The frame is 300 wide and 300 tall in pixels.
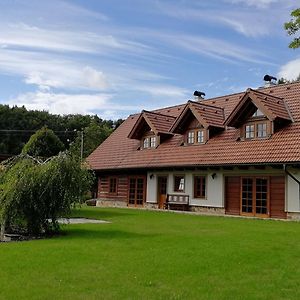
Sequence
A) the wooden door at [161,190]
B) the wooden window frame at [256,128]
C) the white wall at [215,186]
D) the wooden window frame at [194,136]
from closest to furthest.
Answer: the white wall at [215,186]
the wooden window frame at [256,128]
the wooden window frame at [194,136]
the wooden door at [161,190]

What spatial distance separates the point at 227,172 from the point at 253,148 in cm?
192

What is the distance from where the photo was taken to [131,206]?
2830 centimetres

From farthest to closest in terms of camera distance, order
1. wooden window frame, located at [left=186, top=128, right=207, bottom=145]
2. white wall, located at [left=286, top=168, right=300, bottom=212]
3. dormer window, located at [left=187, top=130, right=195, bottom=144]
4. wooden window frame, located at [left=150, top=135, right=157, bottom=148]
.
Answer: wooden window frame, located at [left=150, top=135, right=157, bottom=148]
dormer window, located at [left=187, top=130, right=195, bottom=144]
wooden window frame, located at [left=186, top=128, right=207, bottom=145]
white wall, located at [left=286, top=168, right=300, bottom=212]

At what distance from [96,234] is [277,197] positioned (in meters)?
10.2

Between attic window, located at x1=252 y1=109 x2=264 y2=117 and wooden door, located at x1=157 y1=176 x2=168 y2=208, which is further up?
attic window, located at x1=252 y1=109 x2=264 y2=117

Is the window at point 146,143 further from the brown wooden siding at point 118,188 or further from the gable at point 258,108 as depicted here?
the gable at point 258,108

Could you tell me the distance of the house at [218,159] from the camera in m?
20.3

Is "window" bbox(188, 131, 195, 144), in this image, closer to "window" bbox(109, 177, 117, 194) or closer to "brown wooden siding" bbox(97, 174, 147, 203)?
"brown wooden siding" bbox(97, 174, 147, 203)

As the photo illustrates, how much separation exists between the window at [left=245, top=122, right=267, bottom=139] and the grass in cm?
977

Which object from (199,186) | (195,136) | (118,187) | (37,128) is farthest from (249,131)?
(37,128)

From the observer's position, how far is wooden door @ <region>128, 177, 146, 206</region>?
91.5 feet

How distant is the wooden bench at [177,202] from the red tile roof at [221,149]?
1.80 m

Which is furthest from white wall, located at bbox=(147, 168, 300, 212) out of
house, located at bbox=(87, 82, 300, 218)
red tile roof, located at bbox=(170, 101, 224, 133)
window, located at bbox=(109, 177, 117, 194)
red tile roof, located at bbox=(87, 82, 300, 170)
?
window, located at bbox=(109, 177, 117, 194)

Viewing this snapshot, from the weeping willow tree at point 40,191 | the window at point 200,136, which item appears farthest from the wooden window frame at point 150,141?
the weeping willow tree at point 40,191
